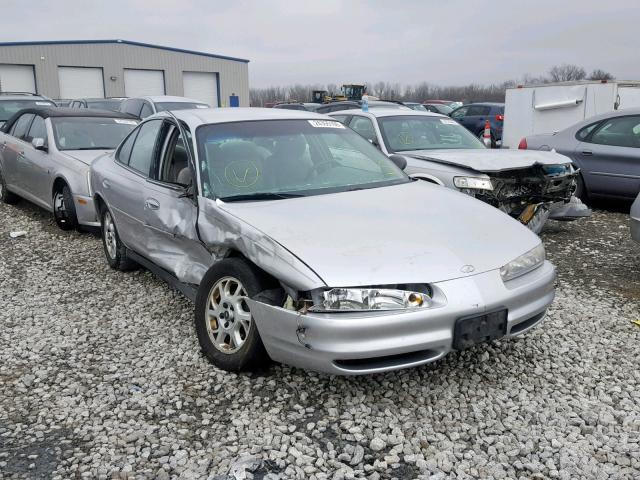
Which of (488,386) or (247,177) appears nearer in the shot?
(488,386)

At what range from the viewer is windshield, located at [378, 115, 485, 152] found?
7.32m

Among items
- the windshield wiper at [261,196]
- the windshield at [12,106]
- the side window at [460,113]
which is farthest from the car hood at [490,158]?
the side window at [460,113]

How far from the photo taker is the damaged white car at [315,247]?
291cm

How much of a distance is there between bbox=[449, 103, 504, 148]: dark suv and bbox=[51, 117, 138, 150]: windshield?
12.0 m

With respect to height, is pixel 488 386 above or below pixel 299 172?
below

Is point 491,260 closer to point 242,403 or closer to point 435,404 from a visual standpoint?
point 435,404

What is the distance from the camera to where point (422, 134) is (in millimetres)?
7504

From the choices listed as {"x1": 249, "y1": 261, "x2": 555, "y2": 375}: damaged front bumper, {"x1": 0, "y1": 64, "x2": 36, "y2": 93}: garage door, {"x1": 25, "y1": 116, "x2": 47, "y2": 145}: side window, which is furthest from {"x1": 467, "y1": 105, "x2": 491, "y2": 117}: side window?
{"x1": 0, "y1": 64, "x2": 36, "y2": 93}: garage door

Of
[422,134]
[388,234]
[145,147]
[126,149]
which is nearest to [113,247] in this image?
[126,149]

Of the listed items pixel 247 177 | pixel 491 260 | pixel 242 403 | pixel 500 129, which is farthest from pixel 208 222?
pixel 500 129

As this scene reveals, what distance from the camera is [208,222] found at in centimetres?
369

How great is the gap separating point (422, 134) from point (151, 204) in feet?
13.5

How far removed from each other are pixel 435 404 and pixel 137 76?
108ft

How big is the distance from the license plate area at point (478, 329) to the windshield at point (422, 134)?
4.34 metres
